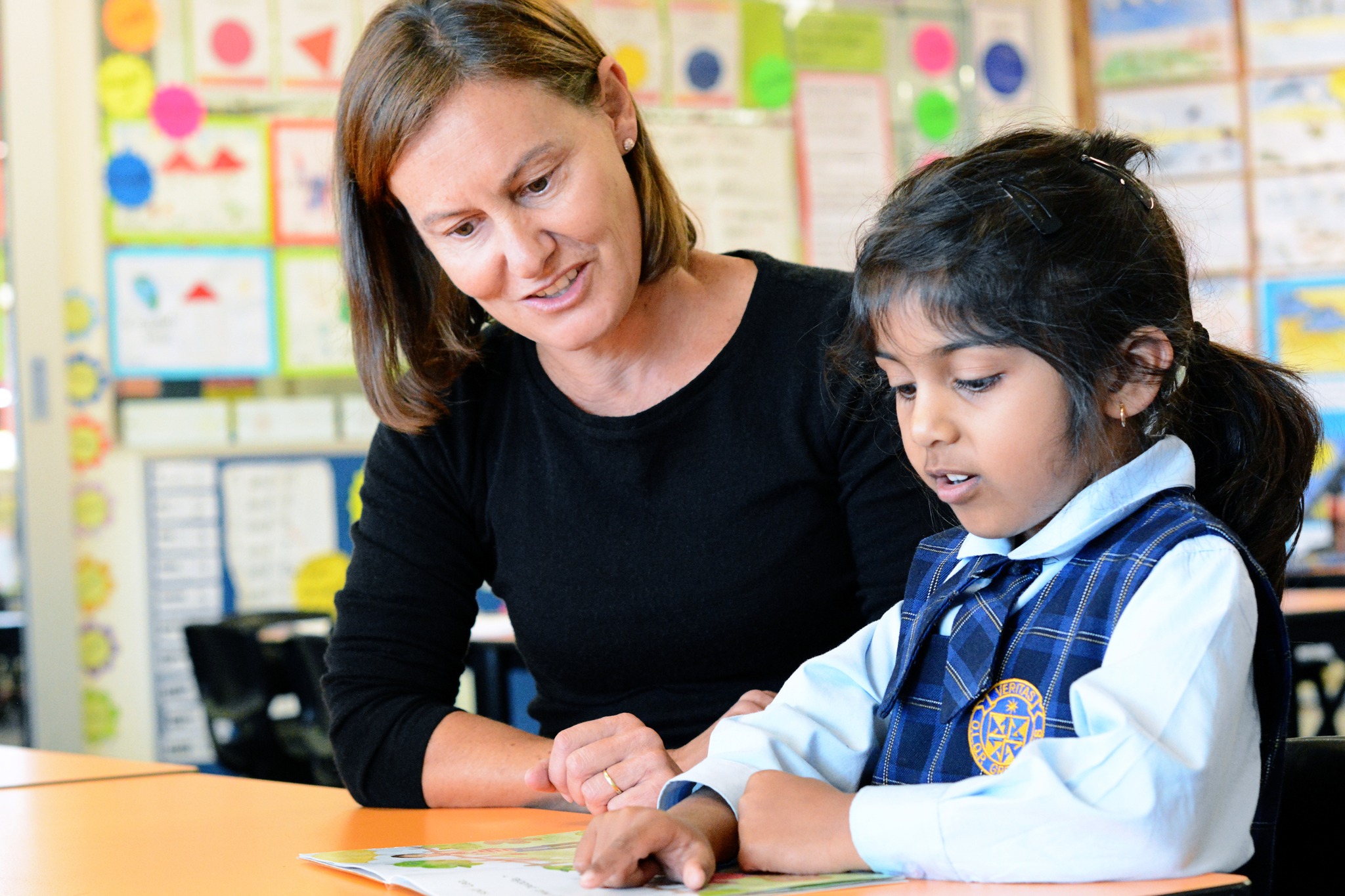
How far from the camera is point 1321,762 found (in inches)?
41.4

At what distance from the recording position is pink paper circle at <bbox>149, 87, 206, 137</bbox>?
133 inches

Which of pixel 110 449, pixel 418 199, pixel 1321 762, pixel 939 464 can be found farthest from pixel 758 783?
pixel 110 449

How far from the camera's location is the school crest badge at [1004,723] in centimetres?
94

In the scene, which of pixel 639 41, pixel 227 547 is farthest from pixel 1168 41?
pixel 227 547

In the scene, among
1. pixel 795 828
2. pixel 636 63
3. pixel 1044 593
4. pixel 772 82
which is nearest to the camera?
pixel 795 828

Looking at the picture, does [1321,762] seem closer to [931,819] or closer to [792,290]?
[931,819]

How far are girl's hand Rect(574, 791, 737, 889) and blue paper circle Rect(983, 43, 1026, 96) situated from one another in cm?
378

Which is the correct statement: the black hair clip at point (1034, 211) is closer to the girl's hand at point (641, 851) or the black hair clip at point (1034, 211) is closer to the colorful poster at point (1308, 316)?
the girl's hand at point (641, 851)

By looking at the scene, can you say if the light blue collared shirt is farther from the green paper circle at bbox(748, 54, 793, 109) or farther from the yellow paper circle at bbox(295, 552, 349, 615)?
the green paper circle at bbox(748, 54, 793, 109)

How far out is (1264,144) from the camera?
426 centimetres

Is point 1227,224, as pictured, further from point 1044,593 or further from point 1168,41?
point 1044,593

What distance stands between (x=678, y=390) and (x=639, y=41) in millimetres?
2714

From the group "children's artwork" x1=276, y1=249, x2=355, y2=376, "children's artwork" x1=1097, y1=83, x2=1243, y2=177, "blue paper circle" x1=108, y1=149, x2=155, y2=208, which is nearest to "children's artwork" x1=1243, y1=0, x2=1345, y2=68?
"children's artwork" x1=1097, y1=83, x2=1243, y2=177

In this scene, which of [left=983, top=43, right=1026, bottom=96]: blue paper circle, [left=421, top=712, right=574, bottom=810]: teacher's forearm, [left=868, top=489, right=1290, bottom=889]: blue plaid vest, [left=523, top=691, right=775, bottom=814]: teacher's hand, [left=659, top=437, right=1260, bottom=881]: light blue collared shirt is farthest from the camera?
[left=983, top=43, right=1026, bottom=96]: blue paper circle
